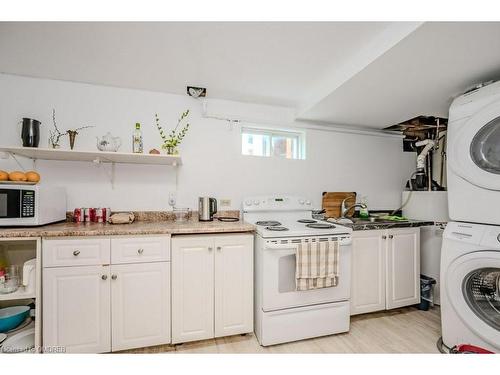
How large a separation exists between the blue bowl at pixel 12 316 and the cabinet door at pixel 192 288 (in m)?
1.19

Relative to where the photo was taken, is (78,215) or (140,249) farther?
(78,215)

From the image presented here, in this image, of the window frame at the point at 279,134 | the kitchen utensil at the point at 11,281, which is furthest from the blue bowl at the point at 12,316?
the window frame at the point at 279,134

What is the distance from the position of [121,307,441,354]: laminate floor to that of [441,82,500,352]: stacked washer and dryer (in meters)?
0.26

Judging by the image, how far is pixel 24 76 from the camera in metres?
2.01

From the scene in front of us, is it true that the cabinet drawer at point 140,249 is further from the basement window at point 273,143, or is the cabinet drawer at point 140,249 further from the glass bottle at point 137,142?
the basement window at point 273,143

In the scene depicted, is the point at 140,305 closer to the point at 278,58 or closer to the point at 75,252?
the point at 75,252

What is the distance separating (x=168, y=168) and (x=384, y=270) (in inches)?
95.7

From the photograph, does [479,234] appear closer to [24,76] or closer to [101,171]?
[101,171]

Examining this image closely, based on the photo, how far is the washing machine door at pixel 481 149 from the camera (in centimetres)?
149

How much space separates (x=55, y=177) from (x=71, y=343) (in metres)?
1.42

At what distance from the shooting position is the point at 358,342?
6.00 ft

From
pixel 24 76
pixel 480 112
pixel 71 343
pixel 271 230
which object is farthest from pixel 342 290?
pixel 24 76

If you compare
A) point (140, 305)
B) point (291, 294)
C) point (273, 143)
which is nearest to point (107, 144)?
point (140, 305)

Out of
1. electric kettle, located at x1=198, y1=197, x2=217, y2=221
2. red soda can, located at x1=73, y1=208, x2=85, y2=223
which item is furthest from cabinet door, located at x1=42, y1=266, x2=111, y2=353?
electric kettle, located at x1=198, y1=197, x2=217, y2=221
